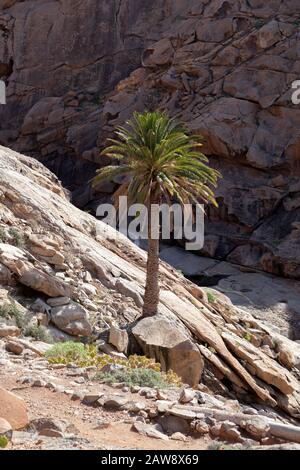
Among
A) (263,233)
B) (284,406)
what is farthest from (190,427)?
(263,233)

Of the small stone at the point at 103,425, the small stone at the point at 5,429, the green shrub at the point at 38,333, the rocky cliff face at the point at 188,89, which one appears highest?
the rocky cliff face at the point at 188,89

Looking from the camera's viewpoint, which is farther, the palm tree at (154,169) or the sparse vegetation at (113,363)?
the palm tree at (154,169)

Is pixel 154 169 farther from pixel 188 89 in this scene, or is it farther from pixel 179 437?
pixel 188 89

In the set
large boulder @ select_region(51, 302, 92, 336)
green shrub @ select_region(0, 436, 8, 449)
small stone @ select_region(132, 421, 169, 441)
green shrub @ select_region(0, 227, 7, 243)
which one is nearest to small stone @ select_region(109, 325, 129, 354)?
large boulder @ select_region(51, 302, 92, 336)

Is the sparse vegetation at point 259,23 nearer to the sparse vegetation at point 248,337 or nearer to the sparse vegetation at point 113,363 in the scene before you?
the sparse vegetation at point 248,337

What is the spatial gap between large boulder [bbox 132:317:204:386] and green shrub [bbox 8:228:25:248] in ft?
12.7

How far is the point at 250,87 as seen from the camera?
37031mm

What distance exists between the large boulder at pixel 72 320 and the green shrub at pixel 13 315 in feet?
3.18

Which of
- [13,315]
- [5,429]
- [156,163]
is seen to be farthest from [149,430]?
[156,163]

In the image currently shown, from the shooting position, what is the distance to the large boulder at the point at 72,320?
556 inches

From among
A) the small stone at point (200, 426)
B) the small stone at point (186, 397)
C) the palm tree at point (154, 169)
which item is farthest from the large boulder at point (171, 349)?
the small stone at point (200, 426)

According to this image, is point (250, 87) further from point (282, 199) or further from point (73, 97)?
point (73, 97)

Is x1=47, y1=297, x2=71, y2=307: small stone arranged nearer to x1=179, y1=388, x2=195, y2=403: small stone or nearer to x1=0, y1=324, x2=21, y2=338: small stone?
x1=0, y1=324, x2=21, y2=338: small stone

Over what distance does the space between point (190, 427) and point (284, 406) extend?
10479mm
